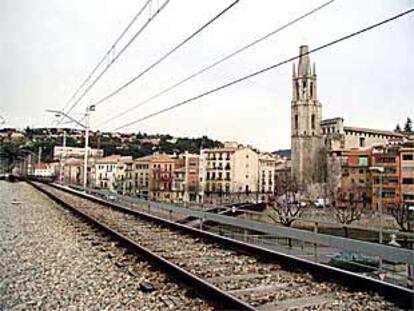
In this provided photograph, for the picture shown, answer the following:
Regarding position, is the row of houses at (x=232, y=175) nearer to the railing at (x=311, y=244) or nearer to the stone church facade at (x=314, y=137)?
the stone church facade at (x=314, y=137)

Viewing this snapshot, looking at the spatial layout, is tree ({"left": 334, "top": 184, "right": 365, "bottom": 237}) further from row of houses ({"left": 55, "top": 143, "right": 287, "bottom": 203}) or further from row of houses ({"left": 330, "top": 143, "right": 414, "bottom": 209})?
row of houses ({"left": 55, "top": 143, "right": 287, "bottom": 203})

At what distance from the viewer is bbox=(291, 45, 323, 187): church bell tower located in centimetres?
3913

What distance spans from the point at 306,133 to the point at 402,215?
39.2 m

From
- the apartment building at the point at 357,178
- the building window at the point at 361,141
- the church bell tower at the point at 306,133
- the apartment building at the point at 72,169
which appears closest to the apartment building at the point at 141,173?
the apartment building at the point at 357,178

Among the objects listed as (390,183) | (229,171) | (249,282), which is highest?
(229,171)

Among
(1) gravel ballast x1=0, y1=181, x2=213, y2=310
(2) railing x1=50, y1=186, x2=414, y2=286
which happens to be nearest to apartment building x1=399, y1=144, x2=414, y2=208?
(2) railing x1=50, y1=186, x2=414, y2=286

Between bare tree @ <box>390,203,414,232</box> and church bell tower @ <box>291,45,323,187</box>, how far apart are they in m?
21.9

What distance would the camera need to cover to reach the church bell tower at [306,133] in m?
39.1

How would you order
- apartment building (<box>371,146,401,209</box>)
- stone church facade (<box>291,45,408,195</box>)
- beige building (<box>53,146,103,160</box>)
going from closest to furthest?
apartment building (<box>371,146,401,209</box>) → stone church facade (<box>291,45,408,195</box>) → beige building (<box>53,146,103,160</box>)

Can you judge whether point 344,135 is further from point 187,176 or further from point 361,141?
point 187,176

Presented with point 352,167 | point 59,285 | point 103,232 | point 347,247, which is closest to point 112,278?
point 59,285

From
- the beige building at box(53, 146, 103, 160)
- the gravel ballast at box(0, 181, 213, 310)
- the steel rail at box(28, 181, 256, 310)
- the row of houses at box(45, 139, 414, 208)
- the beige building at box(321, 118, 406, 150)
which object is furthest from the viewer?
the beige building at box(53, 146, 103, 160)

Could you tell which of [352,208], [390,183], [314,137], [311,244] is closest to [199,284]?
[311,244]

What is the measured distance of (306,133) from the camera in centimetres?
5088
